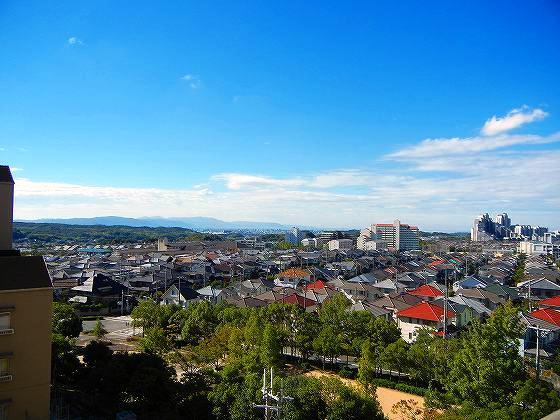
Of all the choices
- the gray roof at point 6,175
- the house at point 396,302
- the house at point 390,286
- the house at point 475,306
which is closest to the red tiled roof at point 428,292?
the house at point 396,302

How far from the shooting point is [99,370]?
993 cm

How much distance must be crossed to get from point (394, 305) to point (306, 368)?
804cm

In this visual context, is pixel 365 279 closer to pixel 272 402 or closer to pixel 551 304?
pixel 551 304

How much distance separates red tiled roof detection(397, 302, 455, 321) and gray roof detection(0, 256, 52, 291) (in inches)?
595

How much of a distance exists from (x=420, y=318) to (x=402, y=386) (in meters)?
6.36

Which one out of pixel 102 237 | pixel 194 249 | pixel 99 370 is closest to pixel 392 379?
pixel 99 370

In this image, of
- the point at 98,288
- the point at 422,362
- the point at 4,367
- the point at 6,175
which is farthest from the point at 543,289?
the point at 6,175

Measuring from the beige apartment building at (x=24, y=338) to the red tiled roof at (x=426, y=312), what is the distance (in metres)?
14.9

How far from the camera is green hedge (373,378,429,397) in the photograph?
1216 centimetres

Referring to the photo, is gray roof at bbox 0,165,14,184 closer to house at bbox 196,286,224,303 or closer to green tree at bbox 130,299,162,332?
green tree at bbox 130,299,162,332

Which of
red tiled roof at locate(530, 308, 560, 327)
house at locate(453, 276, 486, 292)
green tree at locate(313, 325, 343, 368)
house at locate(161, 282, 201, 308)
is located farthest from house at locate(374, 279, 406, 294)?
green tree at locate(313, 325, 343, 368)

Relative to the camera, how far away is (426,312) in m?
18.4

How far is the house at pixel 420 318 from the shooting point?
1792 centimetres

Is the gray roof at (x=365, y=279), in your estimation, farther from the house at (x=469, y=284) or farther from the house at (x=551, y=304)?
the house at (x=551, y=304)
